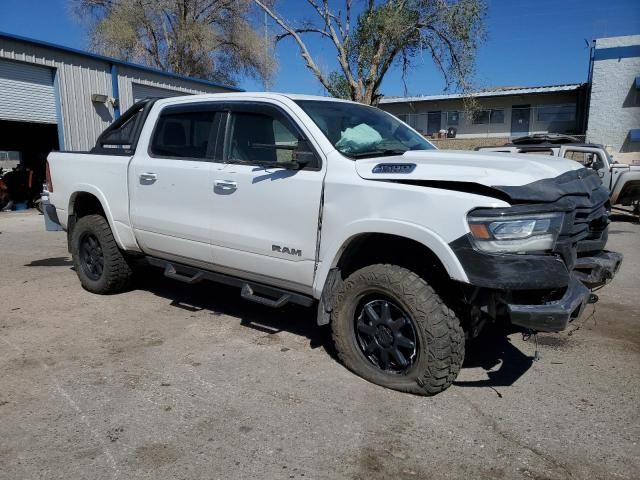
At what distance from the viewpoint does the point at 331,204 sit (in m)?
3.59

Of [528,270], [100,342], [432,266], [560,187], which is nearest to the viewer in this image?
[528,270]

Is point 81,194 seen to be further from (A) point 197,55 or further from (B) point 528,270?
(A) point 197,55

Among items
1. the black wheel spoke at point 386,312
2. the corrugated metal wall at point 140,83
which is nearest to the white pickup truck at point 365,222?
the black wheel spoke at point 386,312

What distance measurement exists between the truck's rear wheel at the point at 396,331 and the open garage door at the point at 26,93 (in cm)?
1202

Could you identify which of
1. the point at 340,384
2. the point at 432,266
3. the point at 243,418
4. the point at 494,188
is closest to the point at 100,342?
the point at 243,418

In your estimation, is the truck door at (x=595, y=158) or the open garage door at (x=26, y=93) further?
the open garage door at (x=26, y=93)

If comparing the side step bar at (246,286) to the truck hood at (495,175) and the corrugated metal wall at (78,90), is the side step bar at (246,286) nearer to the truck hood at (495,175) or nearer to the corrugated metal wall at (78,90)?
the truck hood at (495,175)

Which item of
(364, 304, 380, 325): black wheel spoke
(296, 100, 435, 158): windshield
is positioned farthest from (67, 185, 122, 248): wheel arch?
(364, 304, 380, 325): black wheel spoke

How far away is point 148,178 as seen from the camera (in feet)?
16.0

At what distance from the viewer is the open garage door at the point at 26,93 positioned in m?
12.2

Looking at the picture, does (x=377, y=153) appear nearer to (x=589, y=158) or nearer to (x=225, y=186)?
(x=225, y=186)

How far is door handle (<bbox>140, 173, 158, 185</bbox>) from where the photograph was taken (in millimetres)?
4813

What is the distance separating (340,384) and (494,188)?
1694 mm

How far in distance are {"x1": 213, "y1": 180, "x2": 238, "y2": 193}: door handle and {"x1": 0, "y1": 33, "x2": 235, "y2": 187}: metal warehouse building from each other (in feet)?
33.4
